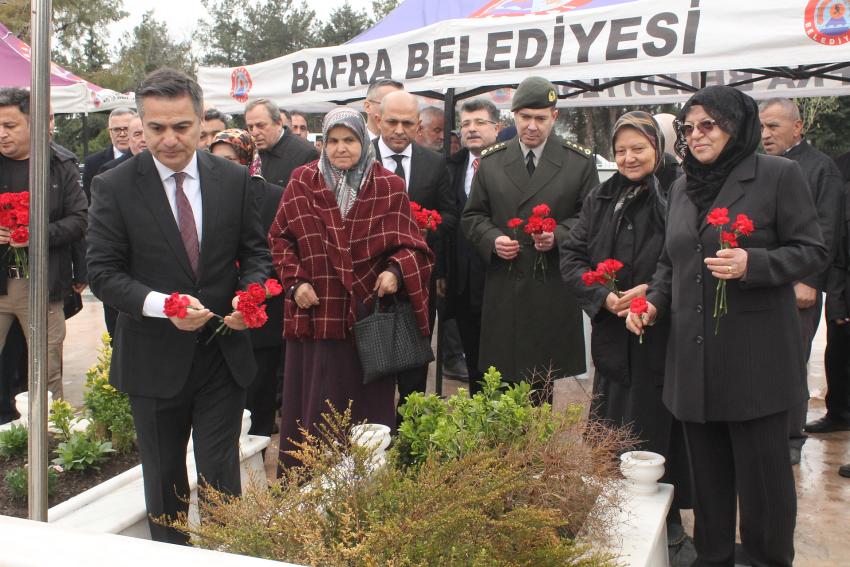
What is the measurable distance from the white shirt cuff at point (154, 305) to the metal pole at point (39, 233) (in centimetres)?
83

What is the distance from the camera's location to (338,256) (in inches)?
156

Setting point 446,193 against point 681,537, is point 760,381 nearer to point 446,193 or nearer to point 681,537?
point 681,537

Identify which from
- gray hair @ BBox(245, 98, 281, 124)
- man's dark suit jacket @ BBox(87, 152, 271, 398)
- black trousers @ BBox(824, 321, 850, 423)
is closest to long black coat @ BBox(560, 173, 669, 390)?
man's dark suit jacket @ BBox(87, 152, 271, 398)

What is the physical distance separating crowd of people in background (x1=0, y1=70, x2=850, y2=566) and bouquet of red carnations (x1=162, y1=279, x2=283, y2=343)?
0.07 m

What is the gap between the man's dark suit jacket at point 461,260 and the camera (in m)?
5.53

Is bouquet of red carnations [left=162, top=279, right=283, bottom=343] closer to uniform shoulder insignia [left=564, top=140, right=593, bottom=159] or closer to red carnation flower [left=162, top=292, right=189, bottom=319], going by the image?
red carnation flower [left=162, top=292, right=189, bottom=319]

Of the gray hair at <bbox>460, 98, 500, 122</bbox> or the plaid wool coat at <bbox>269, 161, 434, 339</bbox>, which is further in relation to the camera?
the gray hair at <bbox>460, 98, 500, 122</bbox>

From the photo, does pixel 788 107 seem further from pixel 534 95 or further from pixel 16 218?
pixel 16 218

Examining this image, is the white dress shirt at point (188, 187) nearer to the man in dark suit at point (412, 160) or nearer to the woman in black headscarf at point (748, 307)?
the woman in black headscarf at point (748, 307)

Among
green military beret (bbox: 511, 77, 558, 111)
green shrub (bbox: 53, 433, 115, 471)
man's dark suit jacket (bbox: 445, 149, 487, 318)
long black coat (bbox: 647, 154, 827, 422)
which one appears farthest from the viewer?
man's dark suit jacket (bbox: 445, 149, 487, 318)

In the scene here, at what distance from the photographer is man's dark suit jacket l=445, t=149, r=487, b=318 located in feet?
18.1

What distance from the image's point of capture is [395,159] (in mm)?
5215

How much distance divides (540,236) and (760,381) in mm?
1720

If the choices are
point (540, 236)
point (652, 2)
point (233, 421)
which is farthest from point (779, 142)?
point (233, 421)
